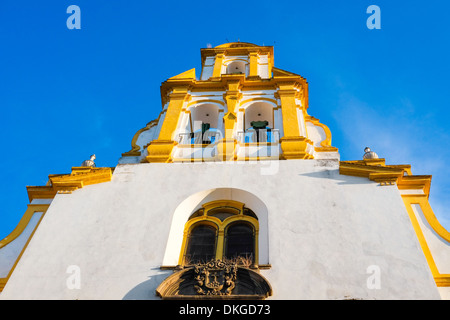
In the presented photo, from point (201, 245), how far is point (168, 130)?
4.95m

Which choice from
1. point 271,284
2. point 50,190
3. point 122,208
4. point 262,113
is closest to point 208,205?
point 122,208

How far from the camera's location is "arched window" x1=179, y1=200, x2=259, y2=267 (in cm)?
1145

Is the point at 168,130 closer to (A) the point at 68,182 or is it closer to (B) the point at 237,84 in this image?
(B) the point at 237,84

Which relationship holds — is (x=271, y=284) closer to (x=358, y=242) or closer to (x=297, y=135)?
(x=358, y=242)

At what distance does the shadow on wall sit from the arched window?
1.26m

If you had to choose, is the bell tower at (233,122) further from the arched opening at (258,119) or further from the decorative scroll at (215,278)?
the decorative scroll at (215,278)

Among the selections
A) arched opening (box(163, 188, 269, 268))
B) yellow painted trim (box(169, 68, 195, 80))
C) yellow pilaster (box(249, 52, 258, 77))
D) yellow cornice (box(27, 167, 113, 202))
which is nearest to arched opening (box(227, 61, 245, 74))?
yellow pilaster (box(249, 52, 258, 77))

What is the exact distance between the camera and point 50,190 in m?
13.8

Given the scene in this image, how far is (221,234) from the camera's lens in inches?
476

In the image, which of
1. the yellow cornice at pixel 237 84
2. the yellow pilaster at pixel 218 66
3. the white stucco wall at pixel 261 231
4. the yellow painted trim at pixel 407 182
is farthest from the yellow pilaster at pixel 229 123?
the yellow painted trim at pixel 407 182

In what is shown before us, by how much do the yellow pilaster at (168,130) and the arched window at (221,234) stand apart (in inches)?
97.4

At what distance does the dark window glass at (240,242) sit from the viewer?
37.5ft

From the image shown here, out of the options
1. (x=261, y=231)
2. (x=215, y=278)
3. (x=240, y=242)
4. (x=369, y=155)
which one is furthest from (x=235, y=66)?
(x=215, y=278)
